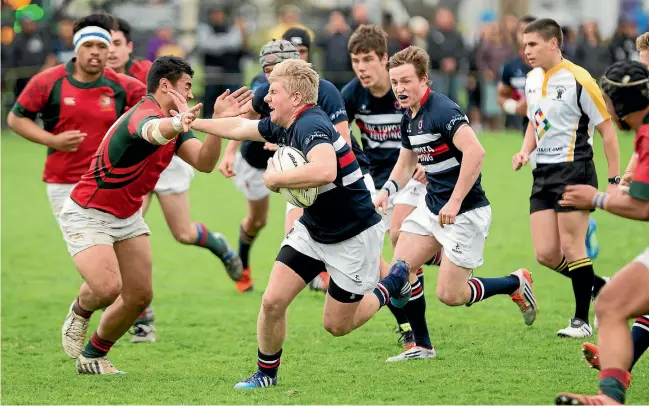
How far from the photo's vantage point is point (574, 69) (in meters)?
8.41

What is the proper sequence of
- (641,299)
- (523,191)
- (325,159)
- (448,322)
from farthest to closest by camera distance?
(523,191), (448,322), (325,159), (641,299)

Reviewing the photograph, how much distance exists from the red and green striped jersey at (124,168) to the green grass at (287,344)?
1.18m

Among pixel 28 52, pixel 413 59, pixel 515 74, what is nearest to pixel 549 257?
pixel 413 59

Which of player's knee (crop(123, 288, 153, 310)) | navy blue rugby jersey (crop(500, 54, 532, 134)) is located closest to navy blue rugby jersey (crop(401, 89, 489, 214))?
player's knee (crop(123, 288, 153, 310))

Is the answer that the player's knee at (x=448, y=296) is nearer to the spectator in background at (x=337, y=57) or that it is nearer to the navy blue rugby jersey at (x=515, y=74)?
the navy blue rugby jersey at (x=515, y=74)

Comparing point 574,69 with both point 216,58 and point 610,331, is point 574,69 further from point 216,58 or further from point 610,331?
point 216,58

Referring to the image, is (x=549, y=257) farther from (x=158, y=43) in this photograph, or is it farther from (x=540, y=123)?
(x=158, y=43)

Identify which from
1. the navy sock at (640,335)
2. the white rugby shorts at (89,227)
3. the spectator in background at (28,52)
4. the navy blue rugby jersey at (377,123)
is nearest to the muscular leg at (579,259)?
the navy blue rugby jersey at (377,123)

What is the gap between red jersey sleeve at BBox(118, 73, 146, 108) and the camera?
9.01 meters

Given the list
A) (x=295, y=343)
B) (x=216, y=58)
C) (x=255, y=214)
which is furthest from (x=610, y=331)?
(x=216, y=58)

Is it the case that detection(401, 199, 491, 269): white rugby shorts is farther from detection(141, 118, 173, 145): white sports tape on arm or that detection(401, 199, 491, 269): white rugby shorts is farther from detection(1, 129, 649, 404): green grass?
detection(141, 118, 173, 145): white sports tape on arm

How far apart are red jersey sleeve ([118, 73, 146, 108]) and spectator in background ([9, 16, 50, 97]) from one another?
14.9 metres

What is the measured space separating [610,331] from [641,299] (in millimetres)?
234

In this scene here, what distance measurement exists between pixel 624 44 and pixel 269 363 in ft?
51.3
